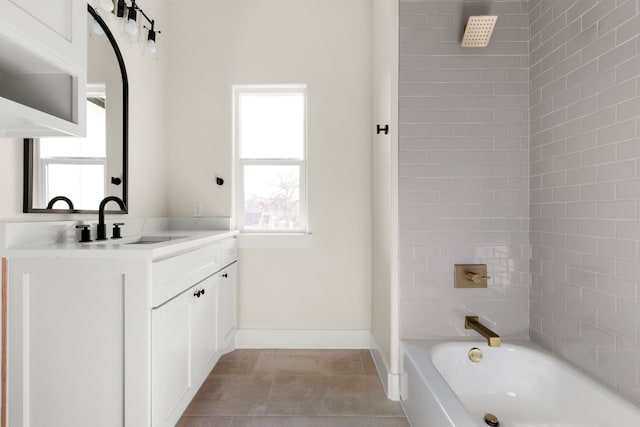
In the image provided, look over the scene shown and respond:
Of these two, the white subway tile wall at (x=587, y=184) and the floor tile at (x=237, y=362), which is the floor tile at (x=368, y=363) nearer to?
the floor tile at (x=237, y=362)

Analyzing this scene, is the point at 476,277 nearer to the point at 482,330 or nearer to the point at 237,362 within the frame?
the point at 482,330

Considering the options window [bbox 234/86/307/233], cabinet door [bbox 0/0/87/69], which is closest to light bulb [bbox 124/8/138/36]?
cabinet door [bbox 0/0/87/69]

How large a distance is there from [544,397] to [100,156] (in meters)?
2.69

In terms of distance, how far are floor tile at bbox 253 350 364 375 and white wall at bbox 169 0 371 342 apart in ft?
0.65

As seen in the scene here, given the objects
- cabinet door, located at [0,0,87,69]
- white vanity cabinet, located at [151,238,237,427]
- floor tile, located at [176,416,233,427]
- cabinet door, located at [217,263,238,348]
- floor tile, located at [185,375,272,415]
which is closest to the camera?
cabinet door, located at [0,0,87,69]

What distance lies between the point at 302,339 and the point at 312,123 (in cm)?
176

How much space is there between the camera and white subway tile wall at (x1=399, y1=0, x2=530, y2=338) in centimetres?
192

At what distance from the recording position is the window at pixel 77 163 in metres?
1.53

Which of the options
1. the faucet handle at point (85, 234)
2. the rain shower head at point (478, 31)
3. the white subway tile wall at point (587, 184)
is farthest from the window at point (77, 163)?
the white subway tile wall at point (587, 184)

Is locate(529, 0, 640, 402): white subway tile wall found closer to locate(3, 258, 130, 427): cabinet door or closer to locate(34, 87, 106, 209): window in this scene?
locate(3, 258, 130, 427): cabinet door

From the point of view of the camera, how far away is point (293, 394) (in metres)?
1.97

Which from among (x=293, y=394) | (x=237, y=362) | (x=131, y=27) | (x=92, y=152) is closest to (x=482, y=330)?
(x=293, y=394)

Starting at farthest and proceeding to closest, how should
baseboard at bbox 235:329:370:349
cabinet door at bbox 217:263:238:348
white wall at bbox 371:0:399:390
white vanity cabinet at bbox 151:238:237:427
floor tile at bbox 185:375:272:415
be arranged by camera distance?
baseboard at bbox 235:329:370:349, cabinet door at bbox 217:263:238:348, white wall at bbox 371:0:399:390, floor tile at bbox 185:375:272:415, white vanity cabinet at bbox 151:238:237:427

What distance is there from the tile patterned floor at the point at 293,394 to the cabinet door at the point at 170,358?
279 millimetres
